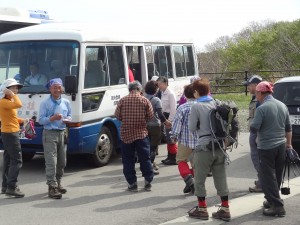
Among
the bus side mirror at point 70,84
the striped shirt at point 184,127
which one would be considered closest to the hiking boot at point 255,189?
the striped shirt at point 184,127

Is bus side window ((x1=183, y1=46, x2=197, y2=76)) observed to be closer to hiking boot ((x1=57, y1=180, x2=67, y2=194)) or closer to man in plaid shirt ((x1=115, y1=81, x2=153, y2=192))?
man in plaid shirt ((x1=115, y1=81, x2=153, y2=192))

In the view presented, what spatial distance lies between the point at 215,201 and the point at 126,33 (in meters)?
5.00

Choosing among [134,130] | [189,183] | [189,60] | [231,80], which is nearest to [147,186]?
[189,183]

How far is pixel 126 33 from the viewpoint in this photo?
36.5 ft

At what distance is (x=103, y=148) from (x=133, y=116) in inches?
93.2

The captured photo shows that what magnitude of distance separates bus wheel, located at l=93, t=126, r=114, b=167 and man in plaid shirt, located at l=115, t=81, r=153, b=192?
77.7 inches

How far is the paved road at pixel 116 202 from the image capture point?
649 centimetres

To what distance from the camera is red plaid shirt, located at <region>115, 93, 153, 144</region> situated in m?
7.79

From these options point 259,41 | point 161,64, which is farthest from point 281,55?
point 161,64

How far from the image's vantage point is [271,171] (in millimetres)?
6473

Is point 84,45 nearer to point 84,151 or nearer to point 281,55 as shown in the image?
point 84,151

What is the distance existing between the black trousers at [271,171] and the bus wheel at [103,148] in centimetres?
407

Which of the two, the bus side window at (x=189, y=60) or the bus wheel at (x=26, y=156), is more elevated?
the bus side window at (x=189, y=60)

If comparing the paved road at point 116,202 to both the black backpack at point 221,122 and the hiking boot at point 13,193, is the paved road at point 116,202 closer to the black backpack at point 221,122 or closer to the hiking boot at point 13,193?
the hiking boot at point 13,193
